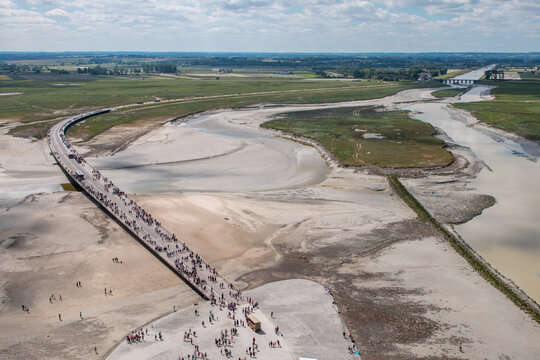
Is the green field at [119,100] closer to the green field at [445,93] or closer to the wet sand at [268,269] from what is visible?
the green field at [445,93]

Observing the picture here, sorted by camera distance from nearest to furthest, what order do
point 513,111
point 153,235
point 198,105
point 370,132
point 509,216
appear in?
point 153,235, point 509,216, point 370,132, point 513,111, point 198,105

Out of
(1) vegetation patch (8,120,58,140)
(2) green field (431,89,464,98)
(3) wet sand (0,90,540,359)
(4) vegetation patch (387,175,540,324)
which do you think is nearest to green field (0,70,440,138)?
(1) vegetation patch (8,120,58,140)

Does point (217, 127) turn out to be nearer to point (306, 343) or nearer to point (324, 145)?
point (324, 145)

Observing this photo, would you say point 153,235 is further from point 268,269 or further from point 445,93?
point 445,93

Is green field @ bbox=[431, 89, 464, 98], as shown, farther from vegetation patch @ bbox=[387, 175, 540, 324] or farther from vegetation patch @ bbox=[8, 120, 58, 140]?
vegetation patch @ bbox=[8, 120, 58, 140]

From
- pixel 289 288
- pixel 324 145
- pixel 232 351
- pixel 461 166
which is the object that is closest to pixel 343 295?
pixel 289 288

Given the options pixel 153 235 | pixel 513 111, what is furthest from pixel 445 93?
pixel 153 235
